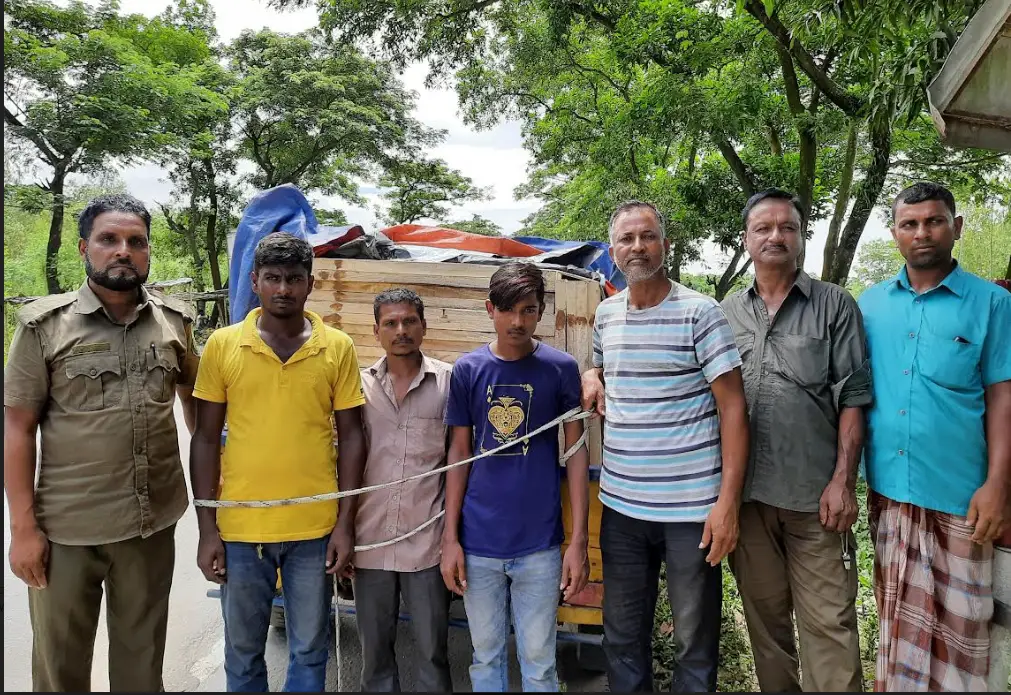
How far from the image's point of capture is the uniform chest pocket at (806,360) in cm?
251

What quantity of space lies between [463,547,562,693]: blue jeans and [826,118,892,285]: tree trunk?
727 cm

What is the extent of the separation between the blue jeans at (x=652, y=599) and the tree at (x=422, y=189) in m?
19.5

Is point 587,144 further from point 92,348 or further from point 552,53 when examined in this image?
point 92,348

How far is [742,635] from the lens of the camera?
12.8 feet

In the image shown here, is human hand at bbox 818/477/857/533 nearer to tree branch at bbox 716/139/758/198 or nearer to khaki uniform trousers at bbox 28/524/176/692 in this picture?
khaki uniform trousers at bbox 28/524/176/692

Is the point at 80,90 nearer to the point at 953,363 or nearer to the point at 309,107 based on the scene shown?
the point at 309,107

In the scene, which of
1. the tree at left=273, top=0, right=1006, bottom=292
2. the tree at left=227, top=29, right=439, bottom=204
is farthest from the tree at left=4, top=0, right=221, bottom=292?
→ the tree at left=273, top=0, right=1006, bottom=292

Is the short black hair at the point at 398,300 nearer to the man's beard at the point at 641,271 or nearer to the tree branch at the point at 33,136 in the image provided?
the man's beard at the point at 641,271

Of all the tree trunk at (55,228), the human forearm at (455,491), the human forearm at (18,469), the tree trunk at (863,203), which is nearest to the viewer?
the human forearm at (18,469)

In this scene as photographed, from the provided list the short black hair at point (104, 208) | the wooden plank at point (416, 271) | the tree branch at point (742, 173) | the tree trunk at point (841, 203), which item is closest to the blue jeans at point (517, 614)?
the wooden plank at point (416, 271)

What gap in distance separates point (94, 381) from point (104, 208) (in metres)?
0.67

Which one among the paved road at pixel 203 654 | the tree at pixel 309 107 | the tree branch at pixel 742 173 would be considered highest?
the tree at pixel 309 107

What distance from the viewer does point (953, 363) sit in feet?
7.89

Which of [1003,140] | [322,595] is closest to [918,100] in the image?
[1003,140]
